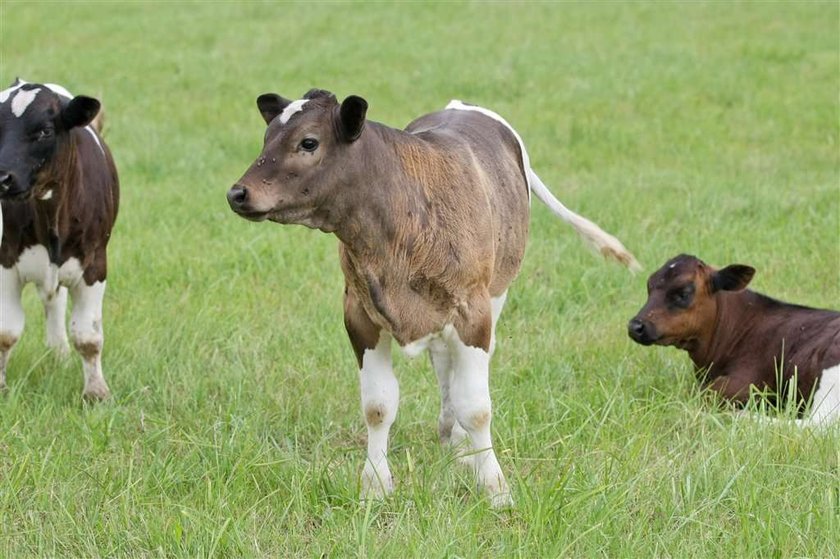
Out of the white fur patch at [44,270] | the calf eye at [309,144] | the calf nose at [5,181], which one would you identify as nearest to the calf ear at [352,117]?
the calf eye at [309,144]

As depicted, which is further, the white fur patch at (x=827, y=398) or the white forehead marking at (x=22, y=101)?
the white forehead marking at (x=22, y=101)

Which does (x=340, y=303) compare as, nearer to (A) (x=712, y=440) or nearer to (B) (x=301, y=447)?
(B) (x=301, y=447)

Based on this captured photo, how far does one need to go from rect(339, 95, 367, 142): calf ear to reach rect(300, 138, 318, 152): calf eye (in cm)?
12

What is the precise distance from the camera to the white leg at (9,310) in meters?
6.53

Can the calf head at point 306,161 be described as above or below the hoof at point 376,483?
above

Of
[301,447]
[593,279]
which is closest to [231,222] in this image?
[593,279]

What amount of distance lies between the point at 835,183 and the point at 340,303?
5378mm

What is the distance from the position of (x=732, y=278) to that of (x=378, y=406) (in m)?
2.69

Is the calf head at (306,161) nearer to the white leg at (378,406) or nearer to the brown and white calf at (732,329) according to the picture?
the white leg at (378,406)

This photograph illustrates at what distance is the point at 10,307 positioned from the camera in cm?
658

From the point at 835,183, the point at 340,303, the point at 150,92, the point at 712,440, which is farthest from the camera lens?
the point at 150,92

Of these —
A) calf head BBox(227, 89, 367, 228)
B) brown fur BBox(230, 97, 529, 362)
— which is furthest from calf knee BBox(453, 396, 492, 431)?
calf head BBox(227, 89, 367, 228)

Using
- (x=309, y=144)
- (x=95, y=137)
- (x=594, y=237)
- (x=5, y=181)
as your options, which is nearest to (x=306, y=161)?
(x=309, y=144)

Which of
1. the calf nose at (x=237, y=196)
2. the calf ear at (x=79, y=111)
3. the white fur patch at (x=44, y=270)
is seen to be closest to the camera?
the calf nose at (x=237, y=196)
